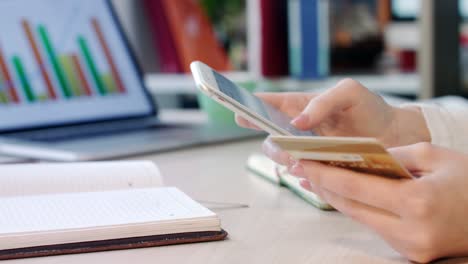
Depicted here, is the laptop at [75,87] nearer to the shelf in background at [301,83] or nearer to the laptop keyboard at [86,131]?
the laptop keyboard at [86,131]

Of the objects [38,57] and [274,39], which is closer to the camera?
[38,57]

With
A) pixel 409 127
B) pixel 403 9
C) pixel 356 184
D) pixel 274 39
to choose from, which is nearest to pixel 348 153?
pixel 356 184

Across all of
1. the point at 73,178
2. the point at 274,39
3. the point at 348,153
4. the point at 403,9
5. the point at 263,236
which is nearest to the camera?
the point at 348,153

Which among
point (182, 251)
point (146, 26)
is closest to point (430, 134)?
point (182, 251)

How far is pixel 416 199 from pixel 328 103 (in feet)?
0.72

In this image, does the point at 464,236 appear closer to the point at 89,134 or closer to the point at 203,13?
the point at 89,134

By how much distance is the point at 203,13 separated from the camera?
90.6 inches

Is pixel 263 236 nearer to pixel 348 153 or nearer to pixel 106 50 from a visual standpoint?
pixel 348 153

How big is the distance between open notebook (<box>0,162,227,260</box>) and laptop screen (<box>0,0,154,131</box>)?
0.45m

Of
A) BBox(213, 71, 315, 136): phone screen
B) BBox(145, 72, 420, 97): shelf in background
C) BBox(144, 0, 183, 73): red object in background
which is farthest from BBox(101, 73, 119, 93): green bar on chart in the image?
BBox(144, 0, 183, 73): red object in background

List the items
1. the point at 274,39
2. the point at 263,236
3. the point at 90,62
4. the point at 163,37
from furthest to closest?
the point at 163,37
the point at 274,39
the point at 90,62
the point at 263,236

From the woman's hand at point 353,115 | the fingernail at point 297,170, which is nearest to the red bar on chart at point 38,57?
the woman's hand at point 353,115

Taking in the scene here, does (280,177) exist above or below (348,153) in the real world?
below

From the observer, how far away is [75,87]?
4.46 ft
